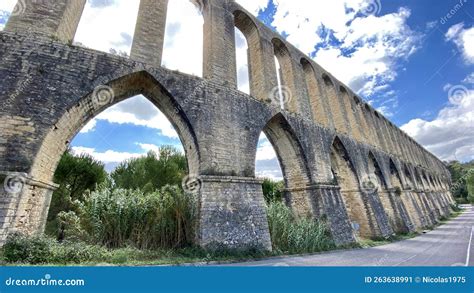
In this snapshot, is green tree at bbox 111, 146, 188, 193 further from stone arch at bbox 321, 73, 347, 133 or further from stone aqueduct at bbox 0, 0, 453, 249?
stone arch at bbox 321, 73, 347, 133

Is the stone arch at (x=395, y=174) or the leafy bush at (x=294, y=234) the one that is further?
the stone arch at (x=395, y=174)

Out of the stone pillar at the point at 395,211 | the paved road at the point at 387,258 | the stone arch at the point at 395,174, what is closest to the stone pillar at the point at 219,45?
the paved road at the point at 387,258

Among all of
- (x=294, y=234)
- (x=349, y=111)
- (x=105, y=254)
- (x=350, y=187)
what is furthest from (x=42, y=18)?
(x=349, y=111)

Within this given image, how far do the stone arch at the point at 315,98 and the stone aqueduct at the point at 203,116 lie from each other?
0.33ft

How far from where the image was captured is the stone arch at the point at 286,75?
10.9 m

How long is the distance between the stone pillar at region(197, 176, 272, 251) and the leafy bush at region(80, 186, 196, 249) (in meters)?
0.46

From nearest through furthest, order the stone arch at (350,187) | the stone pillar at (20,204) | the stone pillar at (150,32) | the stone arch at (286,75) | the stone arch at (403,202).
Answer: the stone pillar at (20,204) → the stone pillar at (150,32) → the stone arch at (286,75) → the stone arch at (350,187) → the stone arch at (403,202)

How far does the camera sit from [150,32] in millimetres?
7246

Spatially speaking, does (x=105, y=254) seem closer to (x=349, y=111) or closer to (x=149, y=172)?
(x=149, y=172)

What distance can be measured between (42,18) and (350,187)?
13583 mm

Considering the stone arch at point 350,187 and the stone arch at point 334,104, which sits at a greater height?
the stone arch at point 334,104

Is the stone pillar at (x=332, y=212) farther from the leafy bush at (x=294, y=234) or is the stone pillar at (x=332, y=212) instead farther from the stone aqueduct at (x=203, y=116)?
the leafy bush at (x=294, y=234)

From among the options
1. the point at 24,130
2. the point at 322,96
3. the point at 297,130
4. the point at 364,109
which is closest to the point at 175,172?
the point at 297,130

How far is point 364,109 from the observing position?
1831cm
